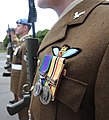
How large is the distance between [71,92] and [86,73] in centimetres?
9

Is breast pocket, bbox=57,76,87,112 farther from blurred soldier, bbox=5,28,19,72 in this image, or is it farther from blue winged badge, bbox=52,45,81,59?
blurred soldier, bbox=5,28,19,72

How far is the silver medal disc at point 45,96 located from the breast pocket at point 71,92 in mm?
49

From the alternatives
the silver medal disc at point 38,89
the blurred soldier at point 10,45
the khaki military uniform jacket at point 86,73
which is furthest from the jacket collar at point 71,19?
the blurred soldier at point 10,45

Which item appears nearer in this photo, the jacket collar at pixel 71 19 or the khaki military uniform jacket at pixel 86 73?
the khaki military uniform jacket at pixel 86 73

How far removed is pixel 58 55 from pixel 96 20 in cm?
20

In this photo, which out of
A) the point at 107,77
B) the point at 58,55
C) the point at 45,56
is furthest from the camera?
the point at 45,56

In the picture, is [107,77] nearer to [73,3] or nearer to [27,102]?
[73,3]

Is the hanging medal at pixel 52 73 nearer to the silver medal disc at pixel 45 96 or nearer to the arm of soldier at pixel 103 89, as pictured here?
the silver medal disc at pixel 45 96

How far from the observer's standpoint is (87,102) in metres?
1.13

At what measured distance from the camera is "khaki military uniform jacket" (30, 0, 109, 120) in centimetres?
108

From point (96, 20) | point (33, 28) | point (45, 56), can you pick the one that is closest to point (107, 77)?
point (96, 20)

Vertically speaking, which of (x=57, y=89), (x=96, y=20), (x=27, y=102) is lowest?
(x=27, y=102)

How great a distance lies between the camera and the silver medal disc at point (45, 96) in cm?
120

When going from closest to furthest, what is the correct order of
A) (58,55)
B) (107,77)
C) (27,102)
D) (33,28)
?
(107,77)
(58,55)
(27,102)
(33,28)
